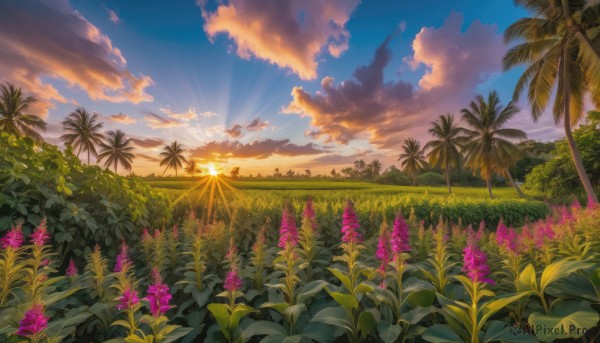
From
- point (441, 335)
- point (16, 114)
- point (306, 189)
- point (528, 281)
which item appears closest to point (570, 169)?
point (306, 189)

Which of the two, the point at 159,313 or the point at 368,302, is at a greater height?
the point at 159,313

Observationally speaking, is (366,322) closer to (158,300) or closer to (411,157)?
(158,300)

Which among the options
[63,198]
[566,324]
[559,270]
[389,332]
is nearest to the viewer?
[566,324]

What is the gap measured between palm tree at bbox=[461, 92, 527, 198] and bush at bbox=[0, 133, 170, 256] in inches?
1189

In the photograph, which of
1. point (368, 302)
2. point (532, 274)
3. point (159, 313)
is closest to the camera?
point (159, 313)

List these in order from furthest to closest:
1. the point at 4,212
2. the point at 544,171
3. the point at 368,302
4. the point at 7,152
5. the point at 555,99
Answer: the point at 544,171 < the point at 555,99 < the point at 7,152 < the point at 4,212 < the point at 368,302

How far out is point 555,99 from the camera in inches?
633

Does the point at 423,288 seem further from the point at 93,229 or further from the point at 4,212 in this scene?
the point at 4,212

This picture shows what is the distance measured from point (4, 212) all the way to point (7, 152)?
84 cm

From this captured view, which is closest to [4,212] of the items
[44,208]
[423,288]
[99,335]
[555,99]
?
[44,208]

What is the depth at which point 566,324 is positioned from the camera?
1555 mm

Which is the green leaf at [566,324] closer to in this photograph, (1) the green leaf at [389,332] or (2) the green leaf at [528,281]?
(2) the green leaf at [528,281]

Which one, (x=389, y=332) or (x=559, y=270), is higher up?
(x=559, y=270)

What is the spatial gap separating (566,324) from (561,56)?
19.5 meters
